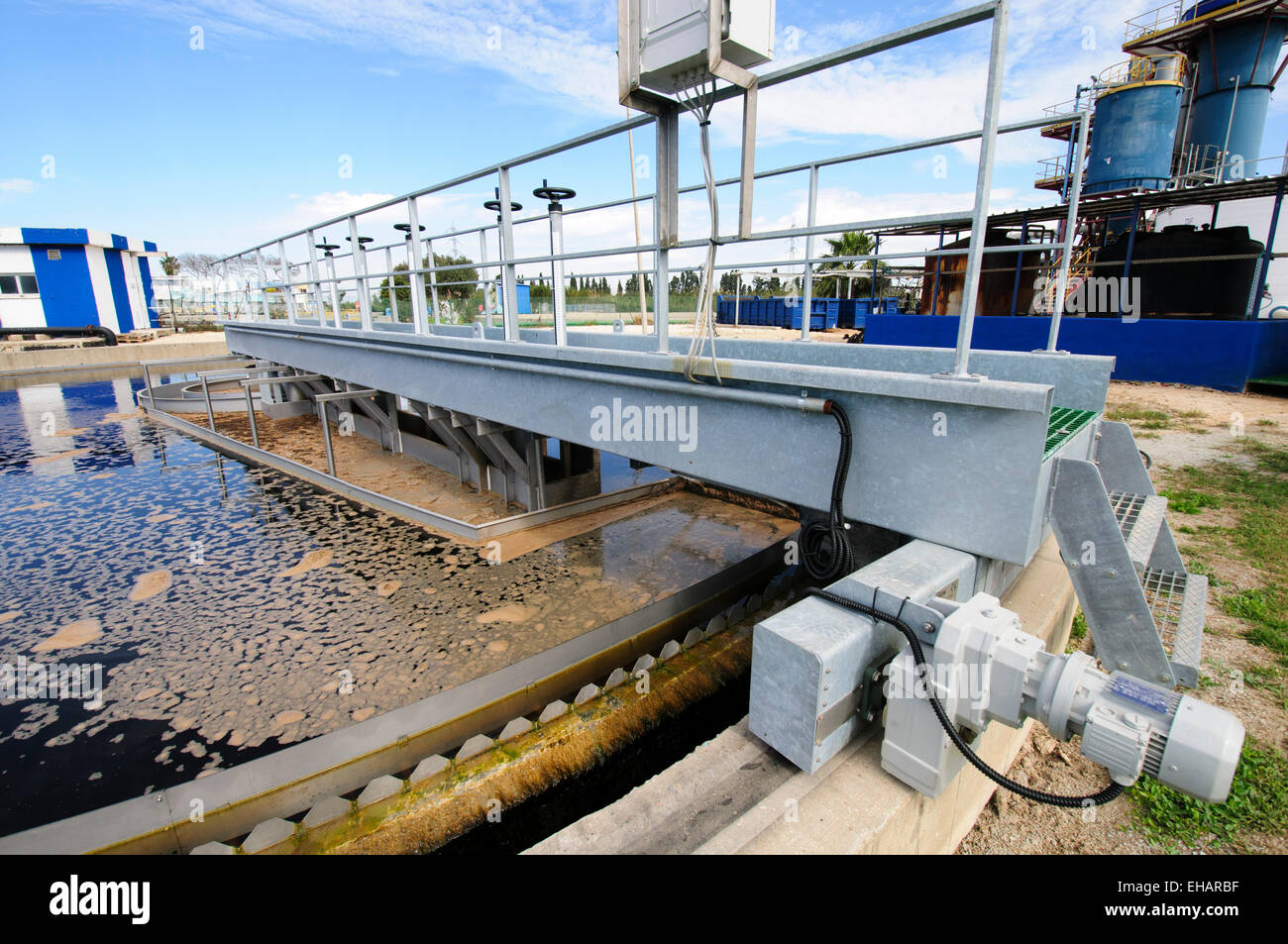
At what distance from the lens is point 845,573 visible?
245 cm

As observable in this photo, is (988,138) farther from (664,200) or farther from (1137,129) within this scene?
(1137,129)

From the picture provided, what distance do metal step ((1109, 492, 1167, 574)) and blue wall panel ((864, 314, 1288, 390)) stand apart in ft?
24.0

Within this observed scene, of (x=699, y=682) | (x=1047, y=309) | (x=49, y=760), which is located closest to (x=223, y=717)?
(x=49, y=760)

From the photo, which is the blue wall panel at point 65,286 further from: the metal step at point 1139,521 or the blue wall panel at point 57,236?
the metal step at point 1139,521

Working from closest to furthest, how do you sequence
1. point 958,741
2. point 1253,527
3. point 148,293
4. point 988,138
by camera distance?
point 958,741 < point 988,138 < point 1253,527 < point 148,293

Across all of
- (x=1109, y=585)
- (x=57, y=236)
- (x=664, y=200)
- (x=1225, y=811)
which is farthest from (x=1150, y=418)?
(x=57, y=236)

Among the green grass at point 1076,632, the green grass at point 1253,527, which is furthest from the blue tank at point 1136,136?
the green grass at point 1076,632

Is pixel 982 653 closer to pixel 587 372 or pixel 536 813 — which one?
pixel 587 372

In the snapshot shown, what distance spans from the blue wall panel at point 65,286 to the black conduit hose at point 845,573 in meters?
36.3

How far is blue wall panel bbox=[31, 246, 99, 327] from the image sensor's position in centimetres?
2500

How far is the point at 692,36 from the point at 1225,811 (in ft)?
12.3

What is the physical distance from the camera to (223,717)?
375cm
